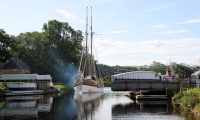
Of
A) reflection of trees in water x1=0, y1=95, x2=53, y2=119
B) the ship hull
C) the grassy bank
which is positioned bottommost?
reflection of trees in water x1=0, y1=95, x2=53, y2=119

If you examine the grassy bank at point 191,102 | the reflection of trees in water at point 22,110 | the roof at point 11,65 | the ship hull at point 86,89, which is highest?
the roof at point 11,65

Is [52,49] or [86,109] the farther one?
[52,49]

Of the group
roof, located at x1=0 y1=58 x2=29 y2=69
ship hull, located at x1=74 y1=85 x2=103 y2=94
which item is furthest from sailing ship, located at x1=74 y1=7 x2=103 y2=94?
roof, located at x1=0 y1=58 x2=29 y2=69

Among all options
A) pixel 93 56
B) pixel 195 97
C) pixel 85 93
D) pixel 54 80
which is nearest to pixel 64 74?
pixel 54 80

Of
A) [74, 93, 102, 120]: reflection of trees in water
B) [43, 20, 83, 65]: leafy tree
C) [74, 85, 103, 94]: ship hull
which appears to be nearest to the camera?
[74, 93, 102, 120]: reflection of trees in water

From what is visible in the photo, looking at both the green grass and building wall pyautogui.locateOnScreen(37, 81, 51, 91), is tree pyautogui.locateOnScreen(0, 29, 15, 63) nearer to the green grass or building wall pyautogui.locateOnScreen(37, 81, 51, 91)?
building wall pyautogui.locateOnScreen(37, 81, 51, 91)

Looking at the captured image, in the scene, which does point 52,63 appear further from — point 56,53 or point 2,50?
point 2,50

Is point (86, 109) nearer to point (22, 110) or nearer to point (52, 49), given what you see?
point (22, 110)

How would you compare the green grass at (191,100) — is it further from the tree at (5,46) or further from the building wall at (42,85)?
the tree at (5,46)

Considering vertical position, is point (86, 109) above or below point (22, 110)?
above

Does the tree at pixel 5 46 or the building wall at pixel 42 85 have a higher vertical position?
the tree at pixel 5 46

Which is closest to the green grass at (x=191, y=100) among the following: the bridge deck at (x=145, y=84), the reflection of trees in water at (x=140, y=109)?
the reflection of trees in water at (x=140, y=109)

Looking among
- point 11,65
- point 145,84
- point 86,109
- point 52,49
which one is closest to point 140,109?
point 86,109

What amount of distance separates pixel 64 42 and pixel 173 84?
90.7 metres
